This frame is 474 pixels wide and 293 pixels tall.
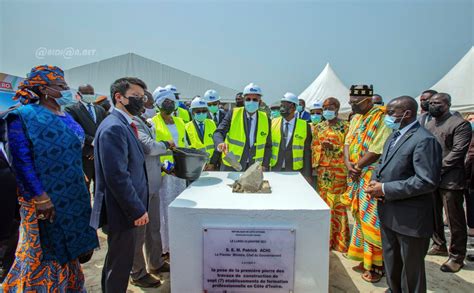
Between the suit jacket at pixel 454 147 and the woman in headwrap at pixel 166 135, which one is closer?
the woman in headwrap at pixel 166 135

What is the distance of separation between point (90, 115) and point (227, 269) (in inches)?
141

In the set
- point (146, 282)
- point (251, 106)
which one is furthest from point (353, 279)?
point (251, 106)

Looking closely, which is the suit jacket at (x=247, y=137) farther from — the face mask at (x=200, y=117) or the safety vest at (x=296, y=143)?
the face mask at (x=200, y=117)

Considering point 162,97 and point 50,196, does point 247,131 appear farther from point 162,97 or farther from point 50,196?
point 50,196

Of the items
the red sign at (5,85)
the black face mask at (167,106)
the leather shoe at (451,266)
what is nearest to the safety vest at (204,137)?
the black face mask at (167,106)

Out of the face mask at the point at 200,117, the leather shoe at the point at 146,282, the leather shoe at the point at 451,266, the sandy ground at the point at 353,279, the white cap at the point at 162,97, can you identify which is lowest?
the sandy ground at the point at 353,279

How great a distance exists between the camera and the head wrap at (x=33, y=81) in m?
2.20

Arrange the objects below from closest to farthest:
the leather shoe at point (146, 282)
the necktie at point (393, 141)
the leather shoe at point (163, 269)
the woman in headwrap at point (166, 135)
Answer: the necktie at point (393, 141) < the leather shoe at point (146, 282) < the leather shoe at point (163, 269) < the woman in headwrap at point (166, 135)

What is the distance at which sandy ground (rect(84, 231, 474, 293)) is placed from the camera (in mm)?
3061

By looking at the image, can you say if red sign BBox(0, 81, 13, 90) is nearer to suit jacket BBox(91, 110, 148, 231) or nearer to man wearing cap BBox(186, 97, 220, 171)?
man wearing cap BBox(186, 97, 220, 171)

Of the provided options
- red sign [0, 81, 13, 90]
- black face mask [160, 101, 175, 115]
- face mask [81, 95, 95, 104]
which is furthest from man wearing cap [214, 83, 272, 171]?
red sign [0, 81, 13, 90]

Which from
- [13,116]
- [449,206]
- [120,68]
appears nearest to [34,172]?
[13,116]

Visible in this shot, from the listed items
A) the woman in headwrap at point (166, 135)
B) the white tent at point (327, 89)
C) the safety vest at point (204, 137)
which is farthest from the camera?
the white tent at point (327, 89)

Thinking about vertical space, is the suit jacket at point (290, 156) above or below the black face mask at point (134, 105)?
below
